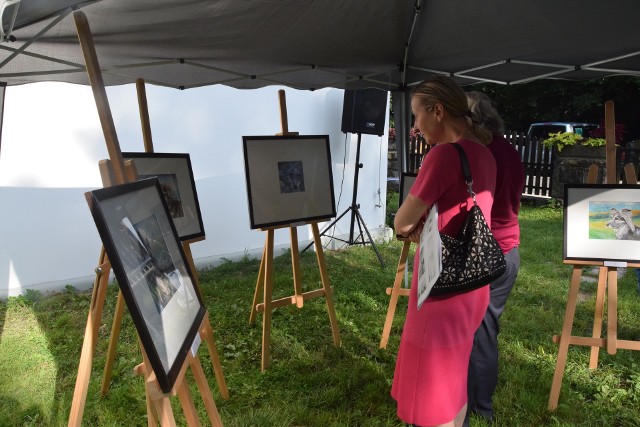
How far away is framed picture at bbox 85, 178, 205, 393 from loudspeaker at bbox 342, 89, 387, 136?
429cm

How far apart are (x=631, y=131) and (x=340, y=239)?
39.5ft

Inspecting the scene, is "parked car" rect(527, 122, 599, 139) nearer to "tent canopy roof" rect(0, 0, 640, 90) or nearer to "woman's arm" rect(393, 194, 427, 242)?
"tent canopy roof" rect(0, 0, 640, 90)

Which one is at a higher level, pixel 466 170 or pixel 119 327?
pixel 466 170

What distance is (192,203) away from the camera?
2.73m

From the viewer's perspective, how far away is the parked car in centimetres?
1144

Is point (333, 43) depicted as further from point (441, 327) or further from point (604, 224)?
point (441, 327)

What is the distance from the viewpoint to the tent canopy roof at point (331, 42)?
2.18m

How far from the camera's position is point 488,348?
2082mm

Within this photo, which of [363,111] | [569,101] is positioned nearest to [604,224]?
[363,111]

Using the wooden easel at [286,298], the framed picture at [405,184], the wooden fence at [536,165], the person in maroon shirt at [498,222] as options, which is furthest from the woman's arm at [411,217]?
the wooden fence at [536,165]

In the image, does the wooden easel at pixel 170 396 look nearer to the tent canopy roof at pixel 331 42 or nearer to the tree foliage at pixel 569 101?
the tent canopy roof at pixel 331 42

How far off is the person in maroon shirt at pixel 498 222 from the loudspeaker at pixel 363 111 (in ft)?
11.5

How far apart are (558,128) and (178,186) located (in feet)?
39.5

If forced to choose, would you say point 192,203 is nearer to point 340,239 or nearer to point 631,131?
point 340,239
